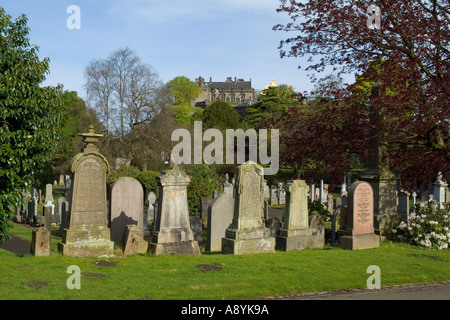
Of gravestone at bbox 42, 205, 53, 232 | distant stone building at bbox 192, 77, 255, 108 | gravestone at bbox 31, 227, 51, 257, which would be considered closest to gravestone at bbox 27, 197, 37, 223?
gravestone at bbox 42, 205, 53, 232

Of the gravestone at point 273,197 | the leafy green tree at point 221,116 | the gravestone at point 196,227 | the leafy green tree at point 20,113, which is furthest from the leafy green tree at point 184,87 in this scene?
the leafy green tree at point 20,113

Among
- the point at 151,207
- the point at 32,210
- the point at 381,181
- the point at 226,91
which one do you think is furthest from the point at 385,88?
the point at 226,91

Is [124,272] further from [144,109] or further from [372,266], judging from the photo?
[144,109]

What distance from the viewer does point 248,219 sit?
11.0 m

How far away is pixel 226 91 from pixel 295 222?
488ft

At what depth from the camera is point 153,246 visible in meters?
10.6

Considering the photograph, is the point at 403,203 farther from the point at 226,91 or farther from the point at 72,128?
the point at 226,91

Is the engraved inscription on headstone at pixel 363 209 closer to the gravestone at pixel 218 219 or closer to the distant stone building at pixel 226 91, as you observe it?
the gravestone at pixel 218 219

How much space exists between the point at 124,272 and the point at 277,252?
13.6 ft

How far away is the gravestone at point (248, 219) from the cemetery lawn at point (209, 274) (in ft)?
1.41

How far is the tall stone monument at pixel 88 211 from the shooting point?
10078 mm

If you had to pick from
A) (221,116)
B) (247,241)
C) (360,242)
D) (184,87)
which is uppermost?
(184,87)

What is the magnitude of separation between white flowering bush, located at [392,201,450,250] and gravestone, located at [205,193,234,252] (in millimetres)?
4979
